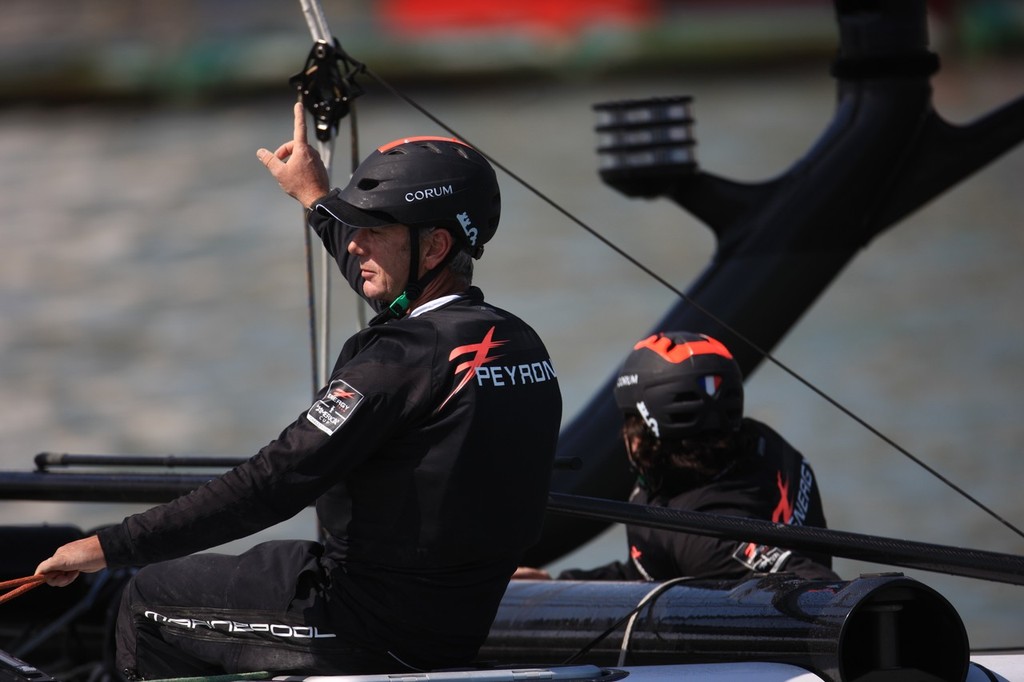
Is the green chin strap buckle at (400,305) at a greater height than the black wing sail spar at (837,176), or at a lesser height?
greater

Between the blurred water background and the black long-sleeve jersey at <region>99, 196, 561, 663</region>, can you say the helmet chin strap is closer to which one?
the black long-sleeve jersey at <region>99, 196, 561, 663</region>

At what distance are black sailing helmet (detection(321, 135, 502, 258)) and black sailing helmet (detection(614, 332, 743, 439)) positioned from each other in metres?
0.95

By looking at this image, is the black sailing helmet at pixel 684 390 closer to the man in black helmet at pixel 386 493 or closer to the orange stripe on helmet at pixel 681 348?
the orange stripe on helmet at pixel 681 348

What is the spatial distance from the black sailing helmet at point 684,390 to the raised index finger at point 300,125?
0.98 m

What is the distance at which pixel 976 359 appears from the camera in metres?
18.5

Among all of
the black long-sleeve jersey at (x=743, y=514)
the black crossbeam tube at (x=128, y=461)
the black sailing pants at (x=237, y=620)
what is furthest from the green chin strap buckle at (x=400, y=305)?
the black crossbeam tube at (x=128, y=461)

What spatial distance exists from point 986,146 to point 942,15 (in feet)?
60.4

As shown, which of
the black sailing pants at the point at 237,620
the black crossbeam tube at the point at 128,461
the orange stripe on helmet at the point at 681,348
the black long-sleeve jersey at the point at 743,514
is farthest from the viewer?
the black crossbeam tube at the point at 128,461

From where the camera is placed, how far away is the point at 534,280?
68.5ft

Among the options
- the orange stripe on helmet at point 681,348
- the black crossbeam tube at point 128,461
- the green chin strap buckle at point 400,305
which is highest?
the green chin strap buckle at point 400,305

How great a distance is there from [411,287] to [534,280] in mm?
18094

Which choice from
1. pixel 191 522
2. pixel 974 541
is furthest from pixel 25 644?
pixel 974 541

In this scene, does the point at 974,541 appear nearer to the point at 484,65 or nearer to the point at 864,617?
the point at 864,617

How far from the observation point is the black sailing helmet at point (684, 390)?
374 centimetres
